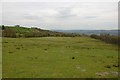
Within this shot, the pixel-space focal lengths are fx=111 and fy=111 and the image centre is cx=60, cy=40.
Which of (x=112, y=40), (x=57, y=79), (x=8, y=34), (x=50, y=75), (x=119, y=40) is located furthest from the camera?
(x=8, y=34)

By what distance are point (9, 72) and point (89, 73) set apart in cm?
665

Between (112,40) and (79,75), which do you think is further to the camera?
(112,40)

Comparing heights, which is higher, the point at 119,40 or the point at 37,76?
the point at 119,40

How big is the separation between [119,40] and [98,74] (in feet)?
85.0

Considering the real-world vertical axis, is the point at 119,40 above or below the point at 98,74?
above

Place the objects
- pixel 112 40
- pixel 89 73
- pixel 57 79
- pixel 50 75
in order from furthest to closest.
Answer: pixel 112 40 → pixel 89 73 → pixel 50 75 → pixel 57 79

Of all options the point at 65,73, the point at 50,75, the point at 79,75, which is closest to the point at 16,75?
the point at 50,75

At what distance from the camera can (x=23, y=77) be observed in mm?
8188

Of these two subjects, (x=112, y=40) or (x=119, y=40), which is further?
(x=112, y=40)

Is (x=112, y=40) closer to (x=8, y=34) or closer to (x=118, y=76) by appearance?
(x=118, y=76)

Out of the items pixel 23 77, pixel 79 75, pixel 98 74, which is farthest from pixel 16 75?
pixel 98 74

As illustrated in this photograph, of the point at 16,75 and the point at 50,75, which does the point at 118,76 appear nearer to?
the point at 50,75

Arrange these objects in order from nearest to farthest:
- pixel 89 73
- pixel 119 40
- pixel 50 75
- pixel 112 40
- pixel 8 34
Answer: pixel 50 75
pixel 89 73
pixel 119 40
pixel 112 40
pixel 8 34

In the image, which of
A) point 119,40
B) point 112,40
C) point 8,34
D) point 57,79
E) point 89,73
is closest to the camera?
point 57,79
